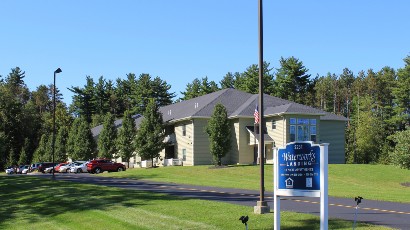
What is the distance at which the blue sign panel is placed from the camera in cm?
1106

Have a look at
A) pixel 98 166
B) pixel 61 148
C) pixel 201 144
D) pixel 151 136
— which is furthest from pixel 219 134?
pixel 61 148

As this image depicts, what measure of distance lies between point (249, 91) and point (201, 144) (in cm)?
4522

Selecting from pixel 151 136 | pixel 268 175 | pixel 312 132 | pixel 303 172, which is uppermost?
pixel 312 132

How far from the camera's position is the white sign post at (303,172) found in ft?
35.7

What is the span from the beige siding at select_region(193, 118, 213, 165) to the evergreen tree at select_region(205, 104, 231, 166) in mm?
4474

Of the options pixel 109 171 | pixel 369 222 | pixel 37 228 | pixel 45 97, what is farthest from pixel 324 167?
pixel 45 97

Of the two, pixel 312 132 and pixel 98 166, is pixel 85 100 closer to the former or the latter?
pixel 98 166

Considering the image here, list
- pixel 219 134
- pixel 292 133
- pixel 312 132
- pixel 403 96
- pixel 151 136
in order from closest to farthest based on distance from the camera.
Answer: pixel 219 134, pixel 292 133, pixel 312 132, pixel 151 136, pixel 403 96

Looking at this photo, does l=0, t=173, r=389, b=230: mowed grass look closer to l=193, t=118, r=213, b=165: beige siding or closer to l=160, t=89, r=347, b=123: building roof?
l=193, t=118, r=213, b=165: beige siding

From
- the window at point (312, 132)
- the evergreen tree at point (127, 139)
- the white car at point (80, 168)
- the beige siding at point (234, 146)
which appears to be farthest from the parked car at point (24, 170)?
the window at point (312, 132)

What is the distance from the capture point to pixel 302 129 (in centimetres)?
4922

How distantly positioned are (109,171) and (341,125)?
26325mm

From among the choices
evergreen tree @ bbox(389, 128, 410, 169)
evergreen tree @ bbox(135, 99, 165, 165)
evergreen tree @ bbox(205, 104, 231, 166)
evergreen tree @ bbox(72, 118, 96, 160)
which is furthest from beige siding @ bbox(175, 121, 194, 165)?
evergreen tree @ bbox(389, 128, 410, 169)

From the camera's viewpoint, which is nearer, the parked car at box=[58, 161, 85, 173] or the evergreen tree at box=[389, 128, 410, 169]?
→ the evergreen tree at box=[389, 128, 410, 169]
